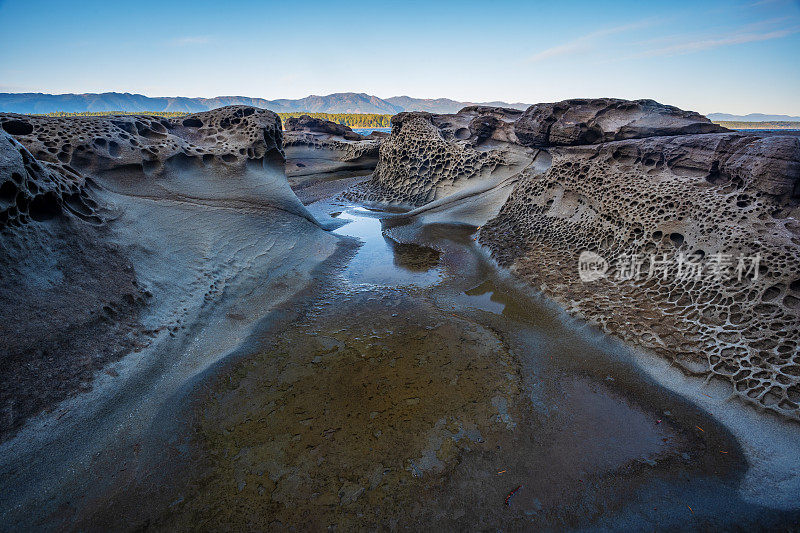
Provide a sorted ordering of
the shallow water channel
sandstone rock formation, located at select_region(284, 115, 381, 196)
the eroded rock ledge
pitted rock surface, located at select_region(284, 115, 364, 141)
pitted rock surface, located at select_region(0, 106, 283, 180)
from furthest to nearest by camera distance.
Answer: pitted rock surface, located at select_region(284, 115, 364, 141) → sandstone rock formation, located at select_region(284, 115, 381, 196) → pitted rock surface, located at select_region(0, 106, 283, 180) → the eroded rock ledge → the shallow water channel

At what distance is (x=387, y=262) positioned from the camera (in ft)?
19.8

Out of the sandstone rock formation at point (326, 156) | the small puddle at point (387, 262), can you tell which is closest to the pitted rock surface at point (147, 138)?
the small puddle at point (387, 262)

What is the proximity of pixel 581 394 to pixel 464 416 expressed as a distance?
3.34ft

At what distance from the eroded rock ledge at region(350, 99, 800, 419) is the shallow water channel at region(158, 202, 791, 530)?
0.54 m

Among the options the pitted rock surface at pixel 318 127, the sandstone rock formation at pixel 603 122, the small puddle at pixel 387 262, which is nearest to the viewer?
the small puddle at pixel 387 262

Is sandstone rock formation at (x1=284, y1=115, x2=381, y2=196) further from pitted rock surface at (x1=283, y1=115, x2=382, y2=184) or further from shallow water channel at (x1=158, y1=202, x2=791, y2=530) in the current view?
shallow water channel at (x1=158, y1=202, x2=791, y2=530)

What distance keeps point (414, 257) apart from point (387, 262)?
0.51m

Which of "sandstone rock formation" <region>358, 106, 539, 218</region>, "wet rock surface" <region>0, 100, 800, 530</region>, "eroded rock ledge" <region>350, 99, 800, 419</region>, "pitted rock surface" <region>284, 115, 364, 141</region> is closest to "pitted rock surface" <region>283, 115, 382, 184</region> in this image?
"pitted rock surface" <region>284, 115, 364, 141</region>

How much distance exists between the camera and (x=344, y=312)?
429 centimetres

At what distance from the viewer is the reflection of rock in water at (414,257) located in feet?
19.2

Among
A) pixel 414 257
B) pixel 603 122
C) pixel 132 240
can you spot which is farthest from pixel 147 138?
pixel 603 122

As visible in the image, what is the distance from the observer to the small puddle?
5.32 metres

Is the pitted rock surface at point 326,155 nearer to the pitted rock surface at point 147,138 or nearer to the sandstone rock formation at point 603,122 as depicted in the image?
the pitted rock surface at point 147,138

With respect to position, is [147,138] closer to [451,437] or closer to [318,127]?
[451,437]
